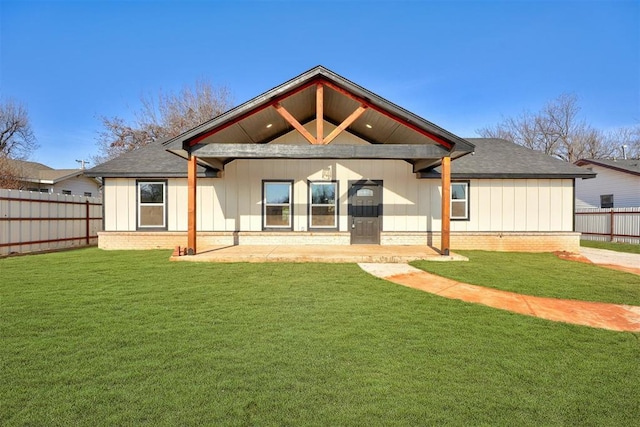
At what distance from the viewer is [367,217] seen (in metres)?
12.2

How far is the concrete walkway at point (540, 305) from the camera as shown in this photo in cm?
463

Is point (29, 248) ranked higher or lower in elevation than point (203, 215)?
lower

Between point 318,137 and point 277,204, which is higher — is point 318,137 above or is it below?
above

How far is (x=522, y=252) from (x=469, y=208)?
7.76 ft

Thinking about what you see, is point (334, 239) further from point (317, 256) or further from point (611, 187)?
point (611, 187)

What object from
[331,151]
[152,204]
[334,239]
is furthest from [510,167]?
[152,204]

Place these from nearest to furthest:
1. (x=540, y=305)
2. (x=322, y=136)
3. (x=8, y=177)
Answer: (x=540, y=305) < (x=322, y=136) < (x=8, y=177)

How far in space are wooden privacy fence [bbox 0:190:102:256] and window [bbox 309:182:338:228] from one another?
31.6 feet

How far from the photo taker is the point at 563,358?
3.44 meters

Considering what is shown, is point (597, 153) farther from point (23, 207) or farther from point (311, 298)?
point (23, 207)

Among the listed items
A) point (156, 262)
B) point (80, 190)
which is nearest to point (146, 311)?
point (156, 262)

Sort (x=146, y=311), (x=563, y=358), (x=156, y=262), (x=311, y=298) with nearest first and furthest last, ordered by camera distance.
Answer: (x=563, y=358)
(x=146, y=311)
(x=311, y=298)
(x=156, y=262)

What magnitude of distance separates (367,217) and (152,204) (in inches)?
319

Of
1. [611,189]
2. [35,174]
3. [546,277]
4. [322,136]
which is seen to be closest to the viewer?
[546,277]
